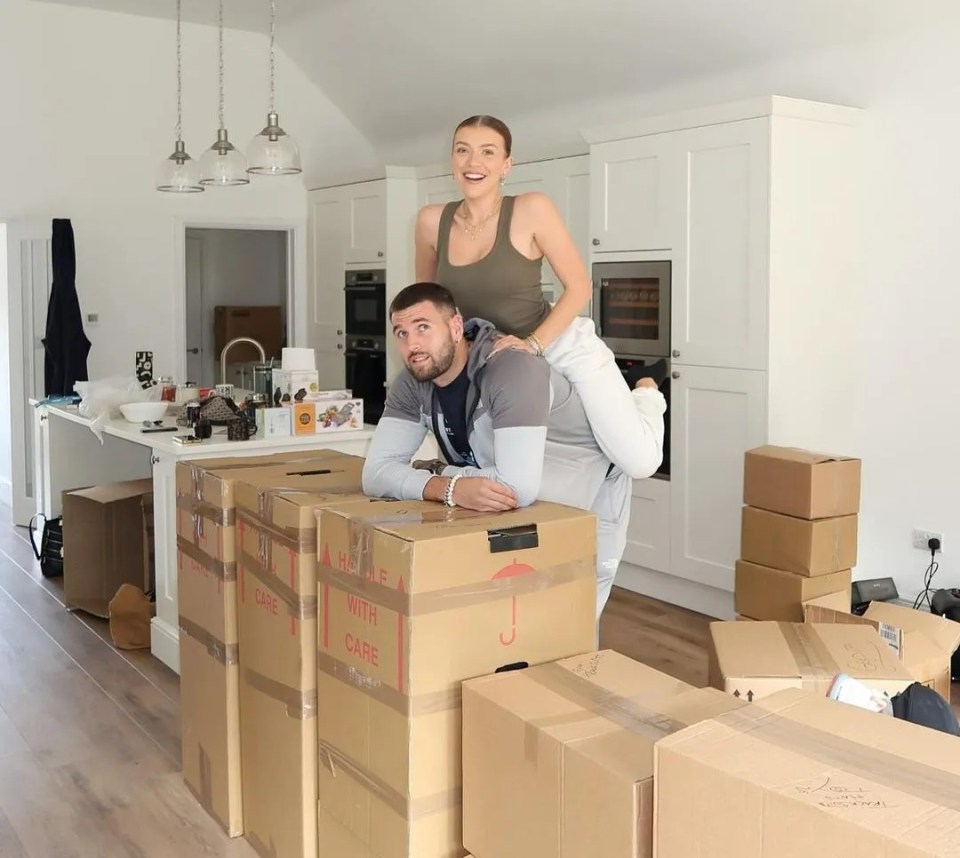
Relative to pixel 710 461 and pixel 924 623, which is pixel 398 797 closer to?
pixel 924 623

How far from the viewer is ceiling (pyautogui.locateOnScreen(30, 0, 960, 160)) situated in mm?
4527

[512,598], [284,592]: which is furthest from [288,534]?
[512,598]

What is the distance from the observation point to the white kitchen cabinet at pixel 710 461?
442 centimetres

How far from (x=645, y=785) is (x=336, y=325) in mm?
5957

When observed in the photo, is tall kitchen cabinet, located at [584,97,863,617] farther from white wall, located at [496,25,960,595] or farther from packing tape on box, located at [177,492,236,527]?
packing tape on box, located at [177,492,236,527]

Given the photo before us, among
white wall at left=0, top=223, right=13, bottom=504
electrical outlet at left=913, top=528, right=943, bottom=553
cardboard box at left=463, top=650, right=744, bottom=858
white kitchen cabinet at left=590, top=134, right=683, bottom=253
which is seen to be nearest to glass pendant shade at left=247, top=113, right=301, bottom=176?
white kitchen cabinet at left=590, top=134, right=683, bottom=253

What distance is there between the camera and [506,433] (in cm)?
222

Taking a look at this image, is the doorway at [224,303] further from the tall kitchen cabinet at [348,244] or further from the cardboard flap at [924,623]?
the cardboard flap at [924,623]

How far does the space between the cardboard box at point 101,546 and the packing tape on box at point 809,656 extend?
9.34 feet

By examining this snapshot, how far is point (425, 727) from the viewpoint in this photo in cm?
192

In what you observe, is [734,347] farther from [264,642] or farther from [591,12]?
[264,642]

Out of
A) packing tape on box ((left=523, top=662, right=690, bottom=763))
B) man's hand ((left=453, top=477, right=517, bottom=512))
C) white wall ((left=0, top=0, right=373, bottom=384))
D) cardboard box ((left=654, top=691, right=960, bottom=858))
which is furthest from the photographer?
white wall ((left=0, top=0, right=373, bottom=384))

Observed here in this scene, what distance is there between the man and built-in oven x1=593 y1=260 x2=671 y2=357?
2.11 m

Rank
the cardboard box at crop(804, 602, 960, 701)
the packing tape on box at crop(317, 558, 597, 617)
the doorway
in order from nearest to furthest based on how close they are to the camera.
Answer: the packing tape on box at crop(317, 558, 597, 617), the cardboard box at crop(804, 602, 960, 701), the doorway
